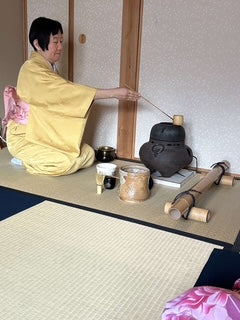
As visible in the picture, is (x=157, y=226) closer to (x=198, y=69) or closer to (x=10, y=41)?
(x=198, y=69)

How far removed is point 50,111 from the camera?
8.73 feet

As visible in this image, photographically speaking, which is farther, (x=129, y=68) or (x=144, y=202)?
(x=129, y=68)

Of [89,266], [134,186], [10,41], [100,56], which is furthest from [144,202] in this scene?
[10,41]

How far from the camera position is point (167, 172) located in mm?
2541

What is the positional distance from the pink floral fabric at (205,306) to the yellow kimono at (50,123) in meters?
1.73

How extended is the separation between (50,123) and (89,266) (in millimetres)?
1487

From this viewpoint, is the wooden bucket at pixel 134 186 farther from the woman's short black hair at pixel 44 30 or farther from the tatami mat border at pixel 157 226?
the woman's short black hair at pixel 44 30

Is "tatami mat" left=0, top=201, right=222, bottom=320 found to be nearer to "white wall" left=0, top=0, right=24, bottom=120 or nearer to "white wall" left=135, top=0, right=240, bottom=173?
"white wall" left=135, top=0, right=240, bottom=173

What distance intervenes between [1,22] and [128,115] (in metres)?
1.47

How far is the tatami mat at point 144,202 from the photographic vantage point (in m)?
1.87

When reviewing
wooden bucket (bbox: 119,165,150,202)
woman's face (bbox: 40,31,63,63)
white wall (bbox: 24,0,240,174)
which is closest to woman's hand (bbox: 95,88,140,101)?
woman's face (bbox: 40,31,63,63)

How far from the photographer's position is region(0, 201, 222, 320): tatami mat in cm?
122

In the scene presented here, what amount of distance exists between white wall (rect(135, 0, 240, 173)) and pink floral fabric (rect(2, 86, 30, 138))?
107 cm

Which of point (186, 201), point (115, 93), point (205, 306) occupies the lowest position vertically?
point (186, 201)
